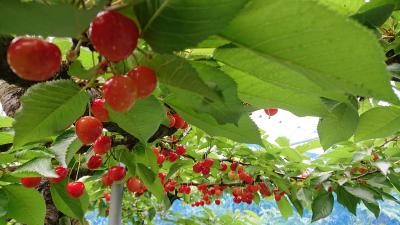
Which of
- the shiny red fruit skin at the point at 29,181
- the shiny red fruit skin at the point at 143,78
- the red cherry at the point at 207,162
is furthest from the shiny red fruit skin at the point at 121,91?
the red cherry at the point at 207,162

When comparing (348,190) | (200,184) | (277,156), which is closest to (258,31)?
(348,190)

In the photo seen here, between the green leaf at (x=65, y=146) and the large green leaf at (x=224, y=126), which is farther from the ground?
the large green leaf at (x=224, y=126)

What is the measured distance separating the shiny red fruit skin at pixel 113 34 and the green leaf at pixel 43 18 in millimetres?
32

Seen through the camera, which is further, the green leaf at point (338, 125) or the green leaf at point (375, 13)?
the green leaf at point (338, 125)

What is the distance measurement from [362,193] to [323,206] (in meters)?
0.22

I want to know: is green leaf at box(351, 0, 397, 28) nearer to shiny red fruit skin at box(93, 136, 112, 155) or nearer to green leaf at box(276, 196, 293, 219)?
shiny red fruit skin at box(93, 136, 112, 155)

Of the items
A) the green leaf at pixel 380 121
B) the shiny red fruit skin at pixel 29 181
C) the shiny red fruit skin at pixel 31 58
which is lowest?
the shiny red fruit skin at pixel 29 181

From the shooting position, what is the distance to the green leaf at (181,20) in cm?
33

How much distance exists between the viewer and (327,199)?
2066 millimetres

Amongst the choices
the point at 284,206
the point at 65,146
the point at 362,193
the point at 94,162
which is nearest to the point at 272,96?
the point at 65,146

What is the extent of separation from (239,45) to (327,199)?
1838mm

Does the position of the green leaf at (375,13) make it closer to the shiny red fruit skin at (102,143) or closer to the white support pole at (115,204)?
the shiny red fruit skin at (102,143)

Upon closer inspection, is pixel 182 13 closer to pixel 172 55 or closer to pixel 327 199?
pixel 172 55

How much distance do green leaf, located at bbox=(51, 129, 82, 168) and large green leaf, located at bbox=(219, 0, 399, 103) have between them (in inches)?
26.7
